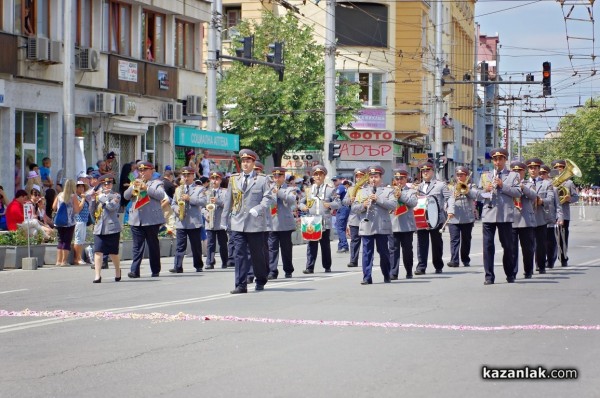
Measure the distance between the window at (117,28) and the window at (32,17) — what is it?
3520mm

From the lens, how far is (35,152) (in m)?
35.2

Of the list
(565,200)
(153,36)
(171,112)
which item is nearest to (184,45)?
(153,36)

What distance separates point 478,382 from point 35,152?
2699cm

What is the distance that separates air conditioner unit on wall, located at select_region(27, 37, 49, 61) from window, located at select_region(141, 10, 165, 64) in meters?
8.12

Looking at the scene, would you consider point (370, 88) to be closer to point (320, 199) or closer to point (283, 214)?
point (320, 199)

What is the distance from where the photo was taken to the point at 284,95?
184 ft

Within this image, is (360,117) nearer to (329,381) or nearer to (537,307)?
(537,307)

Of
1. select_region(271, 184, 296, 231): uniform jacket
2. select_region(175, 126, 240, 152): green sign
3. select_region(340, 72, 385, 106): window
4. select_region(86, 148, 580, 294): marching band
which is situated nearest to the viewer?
select_region(86, 148, 580, 294): marching band

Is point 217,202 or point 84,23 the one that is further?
point 84,23

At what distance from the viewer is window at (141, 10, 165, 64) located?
42.2 metres

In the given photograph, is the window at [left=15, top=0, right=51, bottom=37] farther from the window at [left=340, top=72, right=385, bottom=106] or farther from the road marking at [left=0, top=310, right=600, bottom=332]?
the window at [left=340, top=72, right=385, bottom=106]

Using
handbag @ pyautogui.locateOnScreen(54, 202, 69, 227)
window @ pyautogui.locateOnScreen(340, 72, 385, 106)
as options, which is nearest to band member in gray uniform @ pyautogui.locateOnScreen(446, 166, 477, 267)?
handbag @ pyautogui.locateOnScreen(54, 202, 69, 227)

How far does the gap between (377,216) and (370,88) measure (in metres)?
48.3

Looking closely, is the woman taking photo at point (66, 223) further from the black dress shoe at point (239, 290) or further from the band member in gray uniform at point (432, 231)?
the black dress shoe at point (239, 290)
